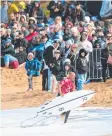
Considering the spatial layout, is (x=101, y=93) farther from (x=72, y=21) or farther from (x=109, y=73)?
(x=72, y=21)

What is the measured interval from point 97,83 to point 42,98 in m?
2.24

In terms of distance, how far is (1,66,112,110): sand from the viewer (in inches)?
633

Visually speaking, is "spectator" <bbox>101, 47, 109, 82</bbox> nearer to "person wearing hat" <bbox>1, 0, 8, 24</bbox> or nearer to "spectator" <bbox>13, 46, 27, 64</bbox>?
"spectator" <bbox>13, 46, 27, 64</bbox>

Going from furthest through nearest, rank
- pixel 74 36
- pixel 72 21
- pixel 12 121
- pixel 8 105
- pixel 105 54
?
1. pixel 72 21
2. pixel 74 36
3. pixel 105 54
4. pixel 8 105
5. pixel 12 121

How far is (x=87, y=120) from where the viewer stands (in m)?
12.9

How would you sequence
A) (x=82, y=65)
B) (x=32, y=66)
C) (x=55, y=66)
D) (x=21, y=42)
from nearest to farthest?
(x=82, y=65), (x=55, y=66), (x=32, y=66), (x=21, y=42)

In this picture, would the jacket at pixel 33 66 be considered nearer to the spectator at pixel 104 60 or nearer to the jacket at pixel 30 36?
the spectator at pixel 104 60

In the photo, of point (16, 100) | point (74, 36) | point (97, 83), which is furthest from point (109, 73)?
point (16, 100)

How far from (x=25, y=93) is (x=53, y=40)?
231 cm

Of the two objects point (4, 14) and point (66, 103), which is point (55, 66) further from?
point (4, 14)

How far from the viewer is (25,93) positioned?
17.7 meters

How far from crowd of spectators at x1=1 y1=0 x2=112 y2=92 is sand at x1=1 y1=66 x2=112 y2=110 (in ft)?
1.28

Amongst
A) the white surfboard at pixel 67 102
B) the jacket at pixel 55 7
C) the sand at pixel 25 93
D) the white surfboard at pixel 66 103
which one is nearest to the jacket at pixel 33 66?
the sand at pixel 25 93

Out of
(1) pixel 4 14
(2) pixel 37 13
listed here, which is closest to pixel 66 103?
(2) pixel 37 13
